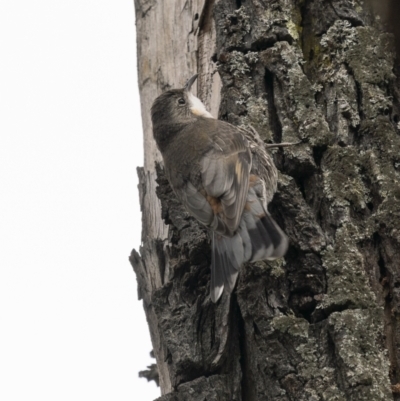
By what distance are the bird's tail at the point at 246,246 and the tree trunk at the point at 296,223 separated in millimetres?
76

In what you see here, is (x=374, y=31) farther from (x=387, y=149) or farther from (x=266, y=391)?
(x=266, y=391)

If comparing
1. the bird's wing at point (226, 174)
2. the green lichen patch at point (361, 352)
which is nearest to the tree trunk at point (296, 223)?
the green lichen patch at point (361, 352)

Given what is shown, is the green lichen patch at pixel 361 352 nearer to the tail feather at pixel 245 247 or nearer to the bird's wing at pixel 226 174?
the tail feather at pixel 245 247

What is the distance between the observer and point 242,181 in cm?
461

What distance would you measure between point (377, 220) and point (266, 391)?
92 cm

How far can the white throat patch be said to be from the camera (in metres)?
5.04

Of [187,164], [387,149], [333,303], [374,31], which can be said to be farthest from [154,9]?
[333,303]

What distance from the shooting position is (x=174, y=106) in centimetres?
510

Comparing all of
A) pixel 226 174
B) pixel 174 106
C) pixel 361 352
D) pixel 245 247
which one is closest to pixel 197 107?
pixel 174 106

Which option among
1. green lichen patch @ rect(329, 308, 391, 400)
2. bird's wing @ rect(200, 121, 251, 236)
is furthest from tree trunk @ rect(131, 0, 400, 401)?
bird's wing @ rect(200, 121, 251, 236)

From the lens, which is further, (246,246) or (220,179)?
(220,179)

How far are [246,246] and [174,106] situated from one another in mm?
1359

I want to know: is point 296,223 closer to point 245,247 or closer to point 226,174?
point 245,247

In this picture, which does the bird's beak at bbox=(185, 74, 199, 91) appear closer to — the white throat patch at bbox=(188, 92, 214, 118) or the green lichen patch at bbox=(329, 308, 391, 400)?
the white throat patch at bbox=(188, 92, 214, 118)
